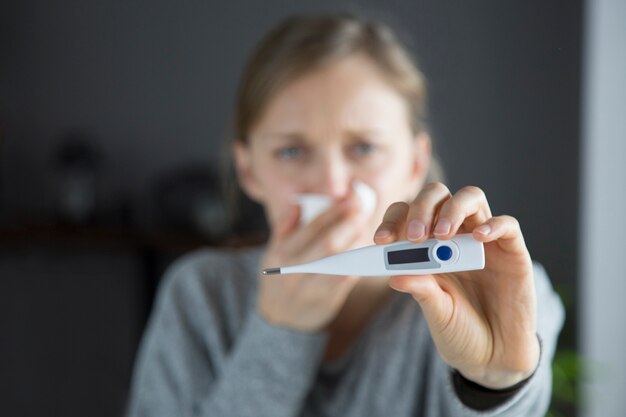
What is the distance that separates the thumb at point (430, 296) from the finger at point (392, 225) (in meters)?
0.02

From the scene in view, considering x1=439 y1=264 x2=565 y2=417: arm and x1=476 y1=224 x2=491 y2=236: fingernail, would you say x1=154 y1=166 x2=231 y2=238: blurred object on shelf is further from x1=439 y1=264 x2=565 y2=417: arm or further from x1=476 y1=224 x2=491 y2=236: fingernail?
x1=476 y1=224 x2=491 y2=236: fingernail

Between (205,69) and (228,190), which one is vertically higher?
(205,69)

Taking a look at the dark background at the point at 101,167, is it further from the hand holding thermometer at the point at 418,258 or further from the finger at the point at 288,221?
the hand holding thermometer at the point at 418,258

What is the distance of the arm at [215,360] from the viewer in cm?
56

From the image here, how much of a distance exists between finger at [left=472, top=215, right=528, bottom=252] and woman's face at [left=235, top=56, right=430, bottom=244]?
0.62 ft

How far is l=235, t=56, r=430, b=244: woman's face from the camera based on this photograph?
1.67ft

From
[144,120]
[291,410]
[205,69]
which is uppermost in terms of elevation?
[205,69]

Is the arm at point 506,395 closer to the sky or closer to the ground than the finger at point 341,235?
closer to the ground

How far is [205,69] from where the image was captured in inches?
59.8

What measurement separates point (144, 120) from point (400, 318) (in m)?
1.09

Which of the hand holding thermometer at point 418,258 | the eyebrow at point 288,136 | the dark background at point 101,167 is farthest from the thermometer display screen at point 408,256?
the dark background at point 101,167

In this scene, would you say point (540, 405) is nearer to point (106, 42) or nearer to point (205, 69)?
point (205, 69)

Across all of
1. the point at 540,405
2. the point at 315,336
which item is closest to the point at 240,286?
the point at 315,336

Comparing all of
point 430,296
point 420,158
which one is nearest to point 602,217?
point 420,158
